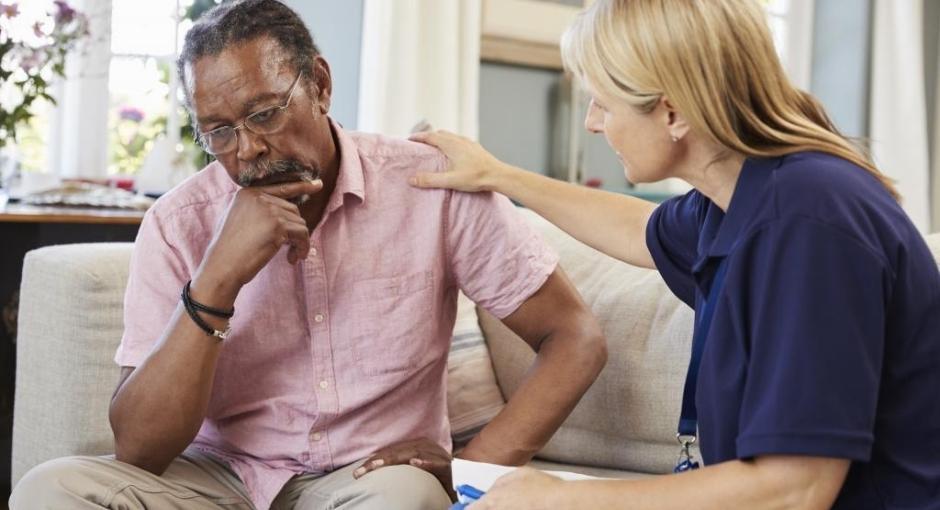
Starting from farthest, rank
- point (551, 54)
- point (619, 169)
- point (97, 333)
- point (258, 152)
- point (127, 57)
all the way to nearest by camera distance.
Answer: point (619, 169) → point (551, 54) → point (127, 57) → point (97, 333) → point (258, 152)

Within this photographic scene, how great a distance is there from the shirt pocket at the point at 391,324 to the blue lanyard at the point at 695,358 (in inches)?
19.1

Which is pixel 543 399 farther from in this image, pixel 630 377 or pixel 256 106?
pixel 256 106

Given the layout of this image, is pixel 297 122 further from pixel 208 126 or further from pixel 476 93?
pixel 476 93

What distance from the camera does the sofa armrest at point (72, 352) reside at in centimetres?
190

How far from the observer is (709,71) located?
1132 millimetres

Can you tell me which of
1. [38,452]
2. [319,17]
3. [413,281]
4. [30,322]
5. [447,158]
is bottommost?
[38,452]

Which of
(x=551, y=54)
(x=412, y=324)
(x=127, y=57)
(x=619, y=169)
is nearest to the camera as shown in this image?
(x=412, y=324)

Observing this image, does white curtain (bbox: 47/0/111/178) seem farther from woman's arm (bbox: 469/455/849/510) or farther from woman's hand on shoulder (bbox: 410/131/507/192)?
woman's arm (bbox: 469/455/849/510)

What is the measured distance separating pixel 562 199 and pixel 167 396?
63 centimetres

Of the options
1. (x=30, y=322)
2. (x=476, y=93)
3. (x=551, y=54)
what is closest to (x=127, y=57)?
(x=476, y=93)

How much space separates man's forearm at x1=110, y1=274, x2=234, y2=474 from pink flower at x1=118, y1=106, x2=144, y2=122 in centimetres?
236

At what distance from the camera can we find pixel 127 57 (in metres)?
3.79

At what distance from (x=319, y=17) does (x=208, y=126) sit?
228cm

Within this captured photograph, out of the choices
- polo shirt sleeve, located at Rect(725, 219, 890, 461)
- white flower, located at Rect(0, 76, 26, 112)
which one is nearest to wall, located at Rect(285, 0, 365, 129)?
white flower, located at Rect(0, 76, 26, 112)
